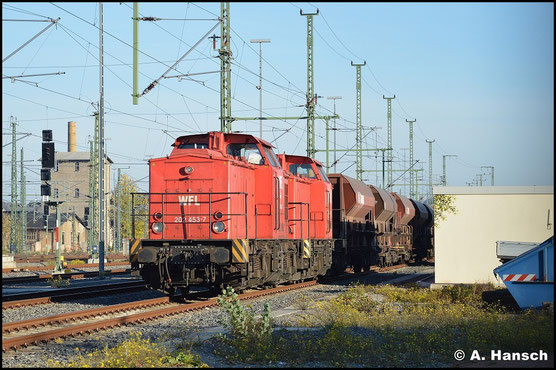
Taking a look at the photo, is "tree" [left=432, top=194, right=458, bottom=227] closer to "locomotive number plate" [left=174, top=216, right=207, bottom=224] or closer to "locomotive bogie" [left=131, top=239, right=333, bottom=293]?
"locomotive bogie" [left=131, top=239, right=333, bottom=293]

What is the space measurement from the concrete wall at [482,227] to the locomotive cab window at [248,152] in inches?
231

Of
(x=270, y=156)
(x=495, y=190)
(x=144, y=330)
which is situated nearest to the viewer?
(x=144, y=330)

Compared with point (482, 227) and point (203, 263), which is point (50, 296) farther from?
point (482, 227)

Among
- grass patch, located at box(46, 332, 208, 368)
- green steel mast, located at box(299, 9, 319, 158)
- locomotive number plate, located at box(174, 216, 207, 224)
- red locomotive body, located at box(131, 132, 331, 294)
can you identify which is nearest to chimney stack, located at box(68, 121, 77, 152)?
green steel mast, located at box(299, 9, 319, 158)

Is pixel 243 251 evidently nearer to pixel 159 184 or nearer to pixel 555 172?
pixel 159 184

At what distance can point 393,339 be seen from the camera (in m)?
11.3

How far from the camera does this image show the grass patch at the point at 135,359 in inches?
373

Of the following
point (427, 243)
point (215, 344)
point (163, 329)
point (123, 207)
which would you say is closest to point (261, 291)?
point (163, 329)

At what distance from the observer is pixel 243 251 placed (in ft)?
57.4

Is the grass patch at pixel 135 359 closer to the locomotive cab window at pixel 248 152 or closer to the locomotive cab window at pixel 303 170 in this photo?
the locomotive cab window at pixel 248 152

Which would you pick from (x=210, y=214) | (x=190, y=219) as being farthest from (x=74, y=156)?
(x=210, y=214)

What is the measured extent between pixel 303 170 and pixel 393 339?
14.7 m

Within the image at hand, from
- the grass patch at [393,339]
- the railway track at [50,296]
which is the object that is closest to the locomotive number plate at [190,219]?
the railway track at [50,296]

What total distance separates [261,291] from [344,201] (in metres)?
8.58
